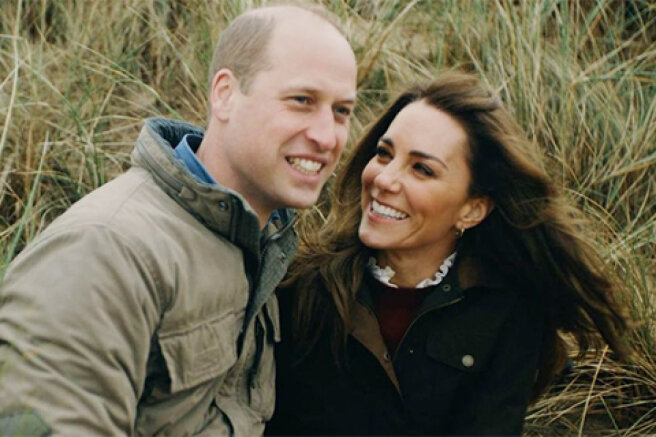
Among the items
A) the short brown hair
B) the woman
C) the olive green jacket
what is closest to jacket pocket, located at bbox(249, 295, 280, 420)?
the olive green jacket

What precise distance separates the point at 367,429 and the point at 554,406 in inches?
41.0

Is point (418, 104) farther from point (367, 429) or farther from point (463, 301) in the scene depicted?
point (367, 429)

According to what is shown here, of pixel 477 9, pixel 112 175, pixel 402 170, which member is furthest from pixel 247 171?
pixel 477 9

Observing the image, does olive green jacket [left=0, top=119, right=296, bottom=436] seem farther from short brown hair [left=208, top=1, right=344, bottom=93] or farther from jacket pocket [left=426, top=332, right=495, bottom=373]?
jacket pocket [left=426, top=332, right=495, bottom=373]

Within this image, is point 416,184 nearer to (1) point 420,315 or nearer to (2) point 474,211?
(2) point 474,211

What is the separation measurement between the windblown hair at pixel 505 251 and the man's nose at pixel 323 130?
1.96 ft

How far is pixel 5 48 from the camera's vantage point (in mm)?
5148

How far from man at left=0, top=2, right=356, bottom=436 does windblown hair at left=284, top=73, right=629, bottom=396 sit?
0.28m

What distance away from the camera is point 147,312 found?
7.67 feet

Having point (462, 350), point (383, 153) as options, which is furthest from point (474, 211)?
point (462, 350)

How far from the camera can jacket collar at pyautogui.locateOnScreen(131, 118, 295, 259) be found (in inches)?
103

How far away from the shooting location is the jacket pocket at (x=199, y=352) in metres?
2.46

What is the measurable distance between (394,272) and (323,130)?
743 millimetres

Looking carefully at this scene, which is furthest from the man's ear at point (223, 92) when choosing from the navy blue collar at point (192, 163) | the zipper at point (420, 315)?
the zipper at point (420, 315)
